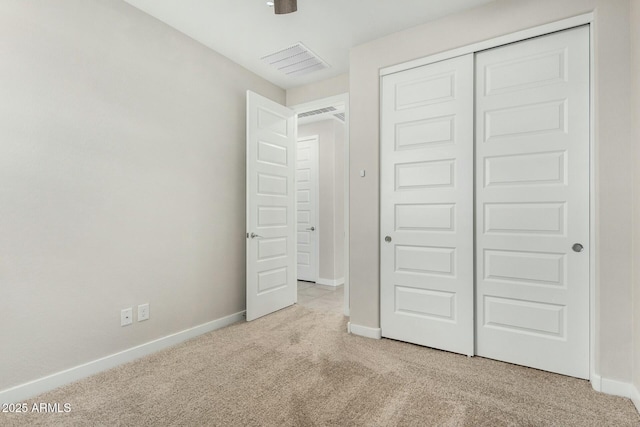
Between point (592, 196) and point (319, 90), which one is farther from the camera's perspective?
point (319, 90)

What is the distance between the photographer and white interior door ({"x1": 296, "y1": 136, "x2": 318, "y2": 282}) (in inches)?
214

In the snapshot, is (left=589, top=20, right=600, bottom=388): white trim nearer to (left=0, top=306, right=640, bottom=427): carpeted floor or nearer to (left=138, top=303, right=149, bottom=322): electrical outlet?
(left=0, top=306, right=640, bottom=427): carpeted floor

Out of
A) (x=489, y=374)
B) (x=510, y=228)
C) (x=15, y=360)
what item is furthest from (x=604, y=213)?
(x=15, y=360)

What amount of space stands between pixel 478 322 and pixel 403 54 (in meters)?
2.36

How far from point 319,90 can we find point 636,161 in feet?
9.80

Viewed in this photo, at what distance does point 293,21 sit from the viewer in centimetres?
265

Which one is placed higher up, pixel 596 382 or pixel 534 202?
pixel 534 202

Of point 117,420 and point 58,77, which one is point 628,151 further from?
point 58,77

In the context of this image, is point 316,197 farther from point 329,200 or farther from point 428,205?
point 428,205

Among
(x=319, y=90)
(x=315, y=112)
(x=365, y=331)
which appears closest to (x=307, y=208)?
(x=315, y=112)

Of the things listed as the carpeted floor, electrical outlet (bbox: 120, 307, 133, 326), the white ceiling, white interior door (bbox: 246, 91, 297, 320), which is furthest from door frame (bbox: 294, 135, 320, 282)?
electrical outlet (bbox: 120, 307, 133, 326)

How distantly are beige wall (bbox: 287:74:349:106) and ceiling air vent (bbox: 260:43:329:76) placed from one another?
288 millimetres

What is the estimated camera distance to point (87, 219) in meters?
2.19

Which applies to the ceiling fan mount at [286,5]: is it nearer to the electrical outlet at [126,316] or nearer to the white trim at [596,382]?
the electrical outlet at [126,316]
